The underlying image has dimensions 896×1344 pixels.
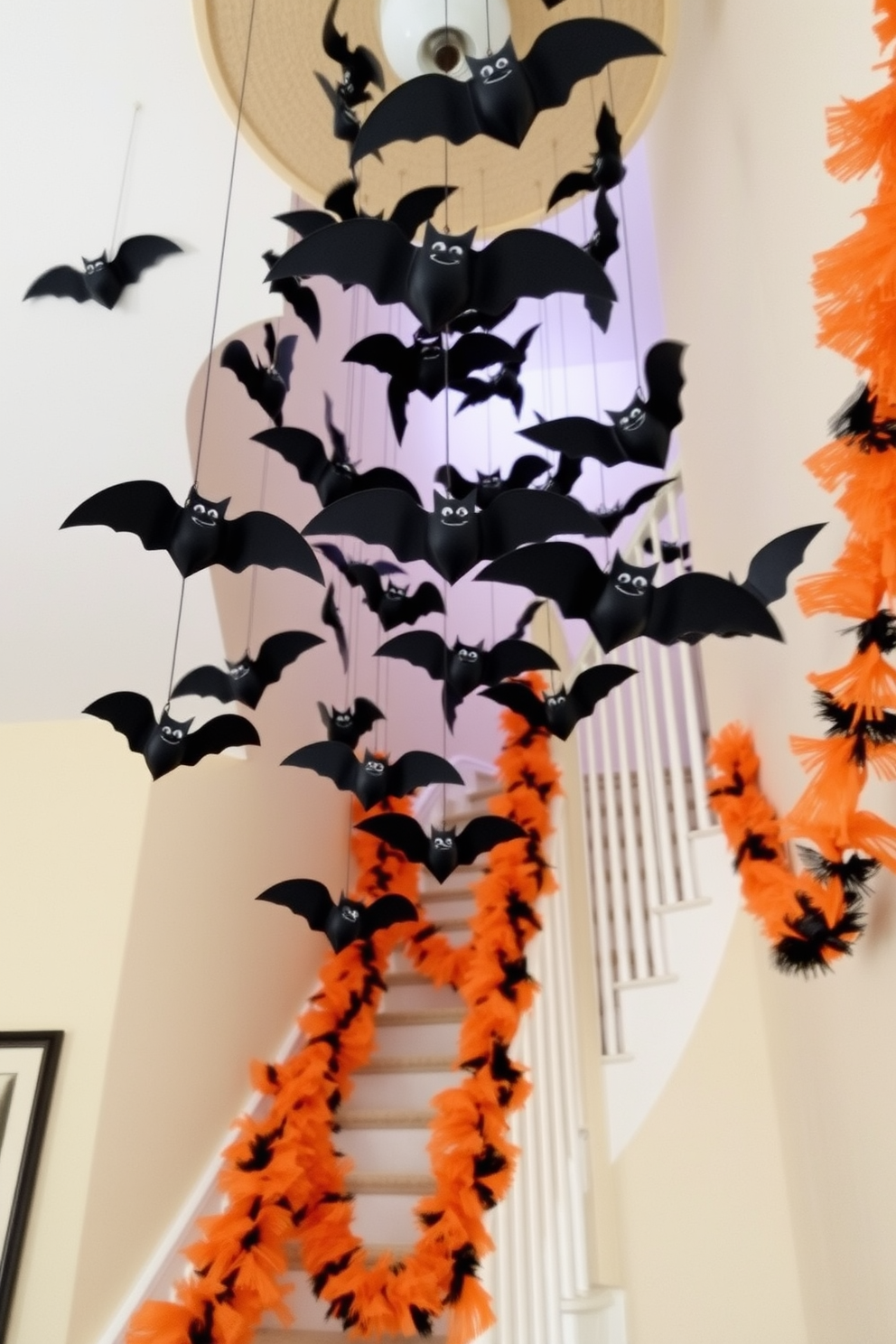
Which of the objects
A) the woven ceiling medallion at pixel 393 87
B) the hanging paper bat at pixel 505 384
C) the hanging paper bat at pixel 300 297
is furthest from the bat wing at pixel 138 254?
the hanging paper bat at pixel 505 384

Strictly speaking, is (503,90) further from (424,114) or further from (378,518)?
(378,518)

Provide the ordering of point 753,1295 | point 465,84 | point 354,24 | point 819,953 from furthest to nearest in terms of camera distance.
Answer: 1. point 753,1295
2. point 354,24
3. point 819,953
4. point 465,84

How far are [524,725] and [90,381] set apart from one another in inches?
71.6

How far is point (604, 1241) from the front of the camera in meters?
2.62

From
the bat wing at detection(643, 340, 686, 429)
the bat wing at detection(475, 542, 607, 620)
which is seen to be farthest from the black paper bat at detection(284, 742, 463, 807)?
the bat wing at detection(643, 340, 686, 429)

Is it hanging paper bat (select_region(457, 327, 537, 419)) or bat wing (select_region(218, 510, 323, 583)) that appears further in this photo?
hanging paper bat (select_region(457, 327, 537, 419))

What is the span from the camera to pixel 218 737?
223cm

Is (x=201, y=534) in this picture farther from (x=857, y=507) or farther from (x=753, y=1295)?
(x=753, y=1295)

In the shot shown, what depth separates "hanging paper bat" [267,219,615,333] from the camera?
1404 mm

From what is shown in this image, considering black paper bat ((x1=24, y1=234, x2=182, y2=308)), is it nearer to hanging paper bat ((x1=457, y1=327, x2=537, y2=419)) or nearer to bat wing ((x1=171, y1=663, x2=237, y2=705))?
hanging paper bat ((x1=457, y1=327, x2=537, y2=419))

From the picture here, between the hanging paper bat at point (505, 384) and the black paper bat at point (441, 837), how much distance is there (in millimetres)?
1097

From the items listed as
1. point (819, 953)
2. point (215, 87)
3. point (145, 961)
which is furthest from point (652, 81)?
point (145, 961)

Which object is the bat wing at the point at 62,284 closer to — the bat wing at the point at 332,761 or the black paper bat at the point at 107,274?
the black paper bat at the point at 107,274

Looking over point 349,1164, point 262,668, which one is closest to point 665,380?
point 262,668
